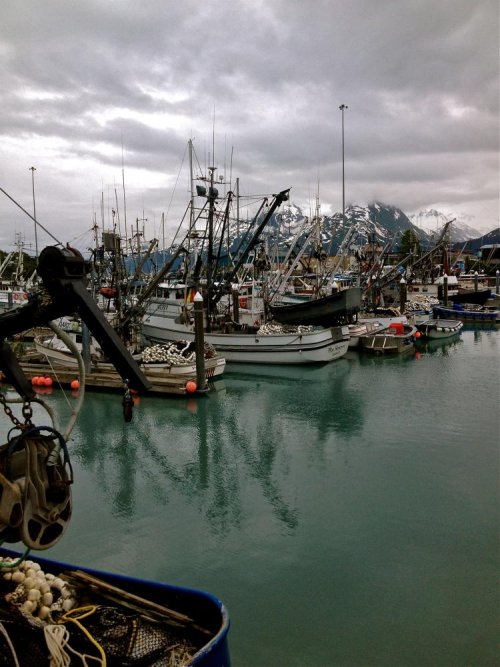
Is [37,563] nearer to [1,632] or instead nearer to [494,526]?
[1,632]

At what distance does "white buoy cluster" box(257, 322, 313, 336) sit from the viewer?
1930cm

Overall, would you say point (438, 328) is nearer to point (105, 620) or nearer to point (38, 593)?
point (105, 620)

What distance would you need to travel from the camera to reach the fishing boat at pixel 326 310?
18328 mm

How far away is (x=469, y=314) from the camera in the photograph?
30.7 meters

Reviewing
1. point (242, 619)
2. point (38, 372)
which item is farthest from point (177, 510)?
point (38, 372)

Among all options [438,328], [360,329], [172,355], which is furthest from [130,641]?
[438,328]

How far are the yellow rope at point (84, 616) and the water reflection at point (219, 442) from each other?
9.93 ft

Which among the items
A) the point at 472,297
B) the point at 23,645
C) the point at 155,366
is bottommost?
the point at 23,645

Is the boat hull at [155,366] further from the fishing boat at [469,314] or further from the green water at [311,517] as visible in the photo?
the fishing boat at [469,314]

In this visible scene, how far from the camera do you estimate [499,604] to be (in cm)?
539

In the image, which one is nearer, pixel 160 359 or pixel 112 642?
pixel 112 642

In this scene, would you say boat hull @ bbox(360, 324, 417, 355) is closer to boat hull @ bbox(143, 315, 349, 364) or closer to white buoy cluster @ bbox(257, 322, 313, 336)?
boat hull @ bbox(143, 315, 349, 364)

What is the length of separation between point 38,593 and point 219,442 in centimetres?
676

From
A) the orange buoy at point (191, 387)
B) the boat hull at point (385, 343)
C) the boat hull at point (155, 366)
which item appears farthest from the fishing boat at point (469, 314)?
the orange buoy at point (191, 387)
